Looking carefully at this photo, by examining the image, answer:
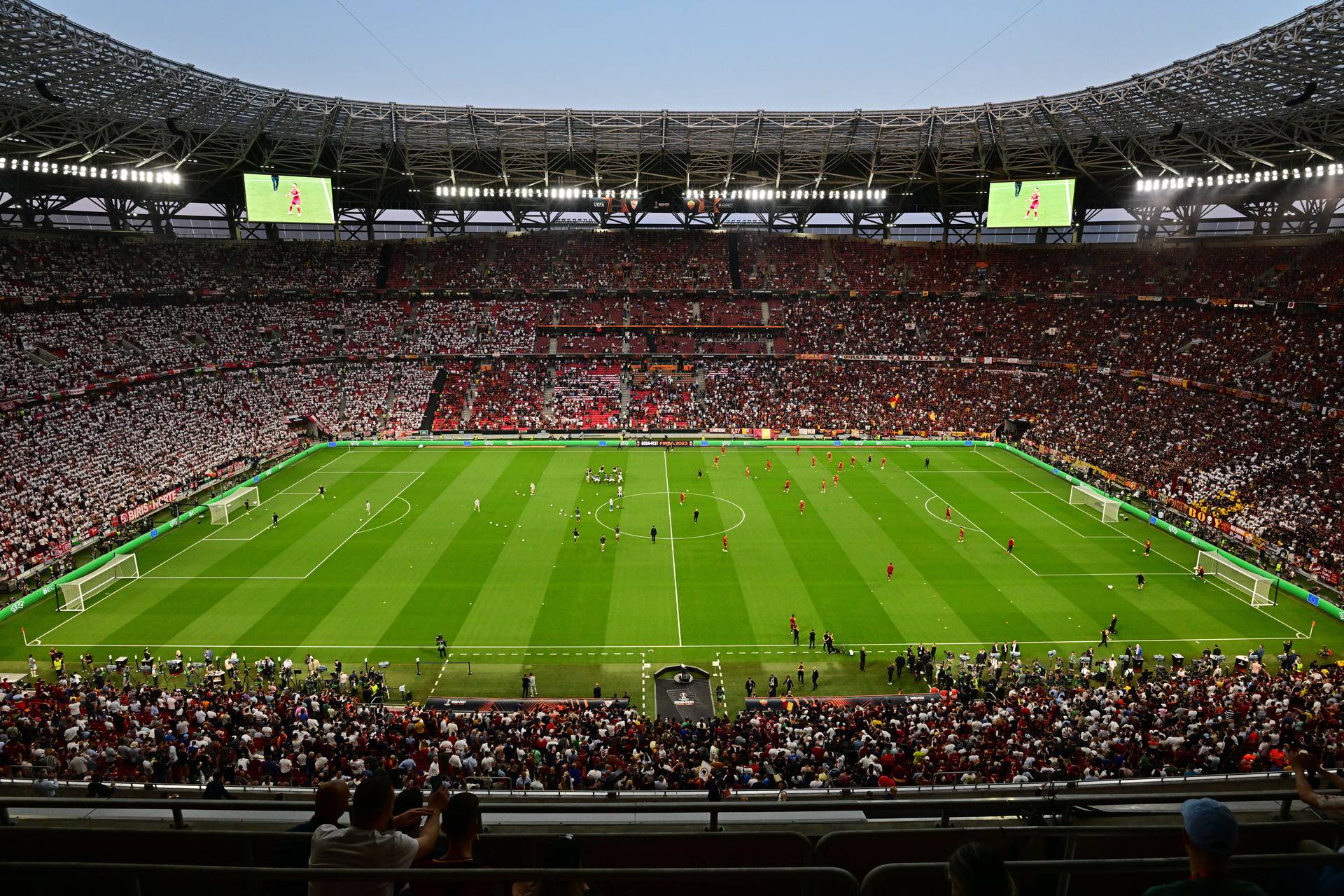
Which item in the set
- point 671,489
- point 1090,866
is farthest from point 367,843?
point 671,489

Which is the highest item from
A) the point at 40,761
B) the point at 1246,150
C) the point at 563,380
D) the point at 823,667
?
the point at 1246,150

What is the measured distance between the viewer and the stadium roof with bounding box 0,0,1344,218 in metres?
42.4

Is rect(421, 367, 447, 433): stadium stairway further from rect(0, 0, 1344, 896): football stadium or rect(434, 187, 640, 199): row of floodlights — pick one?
rect(434, 187, 640, 199): row of floodlights

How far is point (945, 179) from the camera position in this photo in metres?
69.0

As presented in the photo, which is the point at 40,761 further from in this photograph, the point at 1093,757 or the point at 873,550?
the point at 873,550

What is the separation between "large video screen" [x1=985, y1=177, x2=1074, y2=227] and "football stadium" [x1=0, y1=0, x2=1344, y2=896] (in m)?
0.42

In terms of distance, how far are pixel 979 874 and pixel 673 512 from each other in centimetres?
4330

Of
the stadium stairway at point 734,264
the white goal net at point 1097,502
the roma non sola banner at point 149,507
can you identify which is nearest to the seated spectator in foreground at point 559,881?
the roma non sola banner at point 149,507

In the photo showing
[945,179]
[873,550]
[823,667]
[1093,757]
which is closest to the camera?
[1093,757]

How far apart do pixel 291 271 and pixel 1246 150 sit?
79909mm

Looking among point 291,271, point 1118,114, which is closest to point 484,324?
point 291,271

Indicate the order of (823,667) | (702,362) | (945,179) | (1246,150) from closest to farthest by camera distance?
1. (823,667)
2. (1246,150)
3. (945,179)
4. (702,362)

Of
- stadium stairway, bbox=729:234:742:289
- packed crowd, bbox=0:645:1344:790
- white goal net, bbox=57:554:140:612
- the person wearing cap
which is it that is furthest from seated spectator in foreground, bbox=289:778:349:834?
stadium stairway, bbox=729:234:742:289

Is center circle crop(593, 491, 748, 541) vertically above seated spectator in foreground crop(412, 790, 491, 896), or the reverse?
seated spectator in foreground crop(412, 790, 491, 896)
